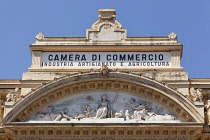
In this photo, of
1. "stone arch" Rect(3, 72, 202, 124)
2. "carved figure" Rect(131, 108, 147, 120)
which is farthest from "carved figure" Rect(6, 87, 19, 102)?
"carved figure" Rect(131, 108, 147, 120)

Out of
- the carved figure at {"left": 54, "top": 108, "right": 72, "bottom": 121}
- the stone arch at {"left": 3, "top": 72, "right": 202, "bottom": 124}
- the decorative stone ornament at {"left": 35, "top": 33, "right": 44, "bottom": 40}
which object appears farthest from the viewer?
the decorative stone ornament at {"left": 35, "top": 33, "right": 44, "bottom": 40}

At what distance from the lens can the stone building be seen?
38719 millimetres

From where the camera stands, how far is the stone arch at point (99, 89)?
39188mm

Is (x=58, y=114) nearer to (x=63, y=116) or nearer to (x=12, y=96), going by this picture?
(x=63, y=116)

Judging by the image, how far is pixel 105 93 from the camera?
133 ft

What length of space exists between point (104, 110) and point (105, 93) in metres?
1.16

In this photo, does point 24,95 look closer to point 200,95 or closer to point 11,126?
point 11,126

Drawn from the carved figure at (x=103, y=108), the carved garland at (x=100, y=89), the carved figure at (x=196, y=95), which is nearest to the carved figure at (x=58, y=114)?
the carved garland at (x=100, y=89)

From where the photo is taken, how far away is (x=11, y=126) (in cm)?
3862

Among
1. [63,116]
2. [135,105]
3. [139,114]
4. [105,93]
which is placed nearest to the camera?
[139,114]

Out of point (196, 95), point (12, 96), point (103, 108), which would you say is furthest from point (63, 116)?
point (196, 95)

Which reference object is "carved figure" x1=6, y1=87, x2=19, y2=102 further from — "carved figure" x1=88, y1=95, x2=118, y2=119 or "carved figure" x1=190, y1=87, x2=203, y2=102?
"carved figure" x1=190, y1=87, x2=203, y2=102

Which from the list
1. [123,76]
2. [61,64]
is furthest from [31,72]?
[123,76]

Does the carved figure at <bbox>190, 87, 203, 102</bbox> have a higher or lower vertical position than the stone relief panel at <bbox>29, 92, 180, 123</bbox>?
higher
